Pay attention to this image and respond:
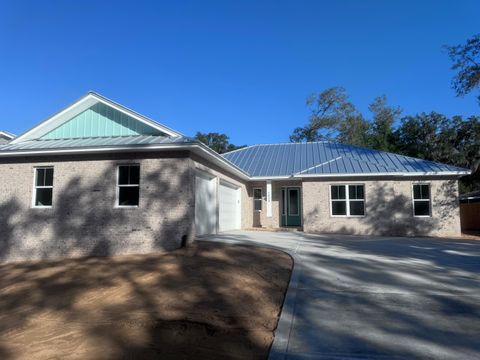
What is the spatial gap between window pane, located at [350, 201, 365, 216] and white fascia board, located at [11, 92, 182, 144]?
32.1 ft

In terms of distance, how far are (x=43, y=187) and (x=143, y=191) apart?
3998 mm

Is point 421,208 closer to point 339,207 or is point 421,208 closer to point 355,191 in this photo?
point 355,191

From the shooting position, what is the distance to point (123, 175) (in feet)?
42.5

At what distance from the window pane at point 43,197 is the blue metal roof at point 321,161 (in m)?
10.7

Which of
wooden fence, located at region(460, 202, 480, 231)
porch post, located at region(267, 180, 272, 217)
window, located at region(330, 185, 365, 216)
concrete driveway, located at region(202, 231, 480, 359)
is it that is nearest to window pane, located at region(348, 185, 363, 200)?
window, located at region(330, 185, 365, 216)

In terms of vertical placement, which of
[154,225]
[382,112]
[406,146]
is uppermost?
[382,112]

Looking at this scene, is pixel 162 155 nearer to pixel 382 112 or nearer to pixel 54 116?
pixel 54 116

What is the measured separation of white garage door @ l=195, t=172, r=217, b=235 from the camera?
43.9ft

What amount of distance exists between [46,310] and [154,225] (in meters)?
5.27

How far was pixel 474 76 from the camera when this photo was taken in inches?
808

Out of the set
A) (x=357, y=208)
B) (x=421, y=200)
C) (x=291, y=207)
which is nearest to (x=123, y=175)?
(x=291, y=207)

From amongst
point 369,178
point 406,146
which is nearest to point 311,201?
point 369,178

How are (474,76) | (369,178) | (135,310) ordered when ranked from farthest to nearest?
(474,76), (369,178), (135,310)

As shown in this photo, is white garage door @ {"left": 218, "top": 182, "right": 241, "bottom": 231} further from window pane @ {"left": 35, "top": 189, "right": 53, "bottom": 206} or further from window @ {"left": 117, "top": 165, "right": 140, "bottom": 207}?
window pane @ {"left": 35, "top": 189, "right": 53, "bottom": 206}
